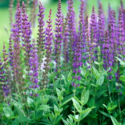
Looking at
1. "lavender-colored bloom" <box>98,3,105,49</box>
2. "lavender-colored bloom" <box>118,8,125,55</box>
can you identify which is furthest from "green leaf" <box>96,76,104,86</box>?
"lavender-colored bloom" <box>98,3,105,49</box>

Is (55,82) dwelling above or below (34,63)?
below

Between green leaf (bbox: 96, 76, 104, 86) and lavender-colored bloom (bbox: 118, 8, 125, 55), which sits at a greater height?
lavender-colored bloom (bbox: 118, 8, 125, 55)

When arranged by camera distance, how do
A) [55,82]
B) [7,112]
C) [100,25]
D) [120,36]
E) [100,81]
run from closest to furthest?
[7,112], [100,81], [55,82], [120,36], [100,25]

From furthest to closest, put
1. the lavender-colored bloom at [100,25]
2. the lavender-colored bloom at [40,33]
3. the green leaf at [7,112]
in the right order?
the lavender-colored bloom at [100,25], the lavender-colored bloom at [40,33], the green leaf at [7,112]

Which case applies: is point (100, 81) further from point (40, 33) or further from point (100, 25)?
point (100, 25)

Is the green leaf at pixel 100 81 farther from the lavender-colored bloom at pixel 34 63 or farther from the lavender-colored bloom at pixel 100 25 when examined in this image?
the lavender-colored bloom at pixel 100 25

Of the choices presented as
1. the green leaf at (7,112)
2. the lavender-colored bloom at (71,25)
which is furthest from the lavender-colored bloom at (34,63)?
the lavender-colored bloom at (71,25)

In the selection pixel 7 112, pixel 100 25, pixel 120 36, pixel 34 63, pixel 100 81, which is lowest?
pixel 7 112

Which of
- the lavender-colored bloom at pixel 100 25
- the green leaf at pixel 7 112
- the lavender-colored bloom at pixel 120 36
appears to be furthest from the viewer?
the lavender-colored bloom at pixel 100 25

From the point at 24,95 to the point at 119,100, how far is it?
102 centimetres

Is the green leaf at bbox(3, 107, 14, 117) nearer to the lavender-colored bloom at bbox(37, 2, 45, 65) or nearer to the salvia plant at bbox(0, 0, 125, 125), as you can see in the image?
the salvia plant at bbox(0, 0, 125, 125)

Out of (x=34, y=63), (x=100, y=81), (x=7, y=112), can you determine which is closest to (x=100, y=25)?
(x=100, y=81)

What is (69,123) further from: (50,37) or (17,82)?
(50,37)

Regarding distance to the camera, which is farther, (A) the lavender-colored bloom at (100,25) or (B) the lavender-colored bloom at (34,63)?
(A) the lavender-colored bloom at (100,25)
